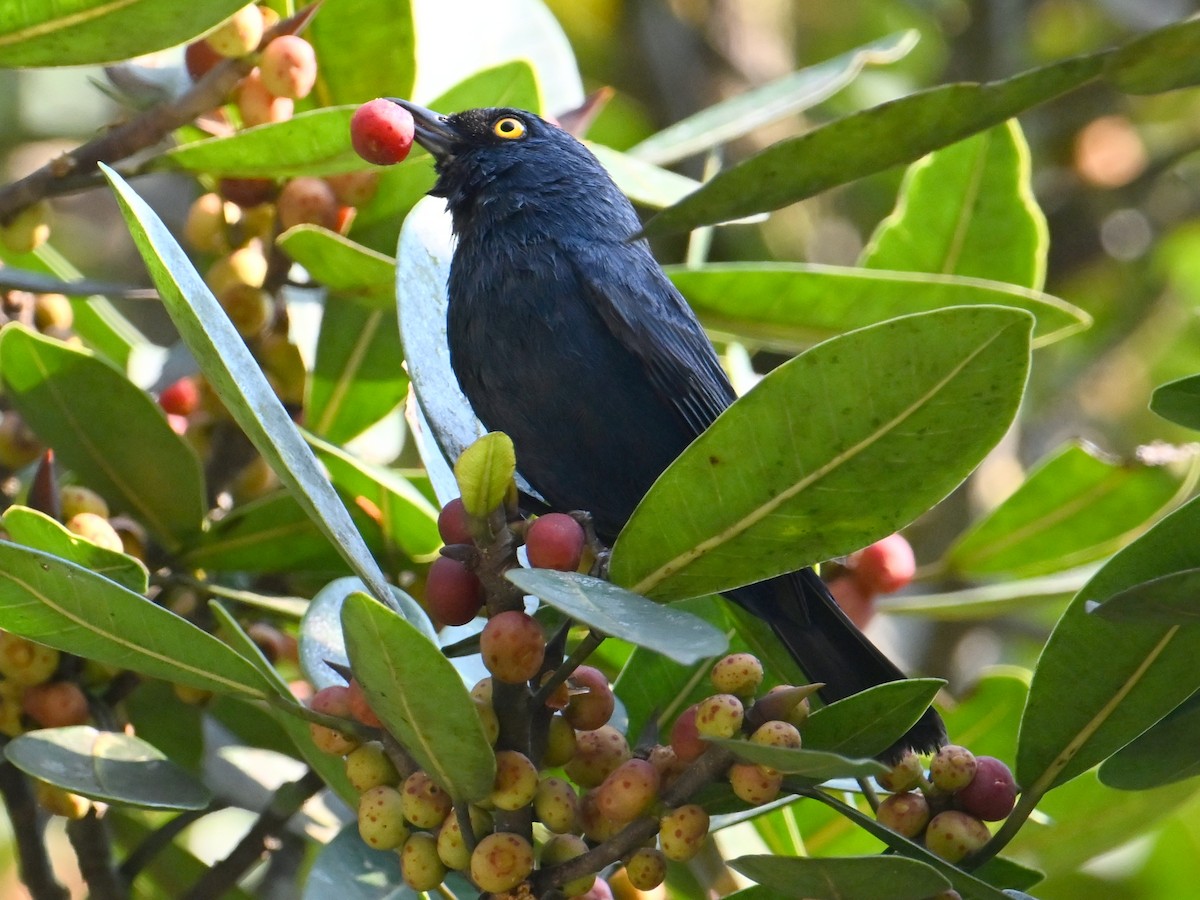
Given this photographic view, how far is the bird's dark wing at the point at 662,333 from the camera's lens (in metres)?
2.91

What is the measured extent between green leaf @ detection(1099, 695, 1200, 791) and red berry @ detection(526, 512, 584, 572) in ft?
2.55

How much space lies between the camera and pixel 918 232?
3221 millimetres

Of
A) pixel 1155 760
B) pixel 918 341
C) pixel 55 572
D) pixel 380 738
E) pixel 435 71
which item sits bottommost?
pixel 1155 760

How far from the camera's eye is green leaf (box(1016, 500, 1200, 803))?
182cm

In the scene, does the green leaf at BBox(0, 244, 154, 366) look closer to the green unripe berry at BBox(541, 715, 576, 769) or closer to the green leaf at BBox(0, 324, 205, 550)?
the green leaf at BBox(0, 324, 205, 550)

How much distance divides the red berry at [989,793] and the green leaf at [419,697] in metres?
0.62

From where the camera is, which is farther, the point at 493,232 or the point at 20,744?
the point at 493,232

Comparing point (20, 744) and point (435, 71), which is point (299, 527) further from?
point (435, 71)

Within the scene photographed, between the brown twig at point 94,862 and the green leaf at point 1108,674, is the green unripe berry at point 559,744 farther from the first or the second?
the brown twig at point 94,862

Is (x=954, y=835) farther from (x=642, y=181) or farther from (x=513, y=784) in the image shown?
(x=642, y=181)

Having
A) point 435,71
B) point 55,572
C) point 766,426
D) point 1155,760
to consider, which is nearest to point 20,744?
point 55,572

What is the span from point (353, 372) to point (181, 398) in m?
0.35

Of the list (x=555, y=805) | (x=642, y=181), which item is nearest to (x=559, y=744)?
(x=555, y=805)

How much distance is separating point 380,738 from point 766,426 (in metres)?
0.65
